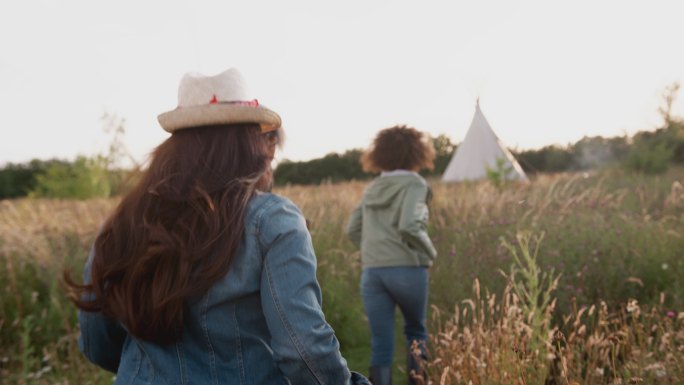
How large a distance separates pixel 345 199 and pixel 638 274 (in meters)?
5.72

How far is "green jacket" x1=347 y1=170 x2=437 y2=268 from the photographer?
3746 millimetres

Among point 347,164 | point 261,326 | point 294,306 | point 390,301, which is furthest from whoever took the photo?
point 347,164

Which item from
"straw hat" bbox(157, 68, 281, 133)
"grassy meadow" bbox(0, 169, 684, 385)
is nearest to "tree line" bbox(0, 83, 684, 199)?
"grassy meadow" bbox(0, 169, 684, 385)

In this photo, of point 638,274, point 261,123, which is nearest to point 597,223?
point 638,274

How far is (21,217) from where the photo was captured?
824cm

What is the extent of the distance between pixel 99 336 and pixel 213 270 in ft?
1.50

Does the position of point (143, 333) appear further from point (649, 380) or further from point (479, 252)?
Answer: point (479, 252)

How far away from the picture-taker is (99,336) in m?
1.66

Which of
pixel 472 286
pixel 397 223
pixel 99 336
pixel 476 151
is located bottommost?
pixel 472 286

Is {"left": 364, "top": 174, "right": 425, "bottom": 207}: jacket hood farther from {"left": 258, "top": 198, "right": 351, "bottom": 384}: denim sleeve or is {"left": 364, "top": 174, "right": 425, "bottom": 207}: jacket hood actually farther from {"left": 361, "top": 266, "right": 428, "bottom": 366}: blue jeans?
{"left": 258, "top": 198, "right": 351, "bottom": 384}: denim sleeve

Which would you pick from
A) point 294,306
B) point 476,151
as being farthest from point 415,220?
point 476,151

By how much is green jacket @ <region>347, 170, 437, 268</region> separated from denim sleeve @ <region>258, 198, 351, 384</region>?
89.7 inches

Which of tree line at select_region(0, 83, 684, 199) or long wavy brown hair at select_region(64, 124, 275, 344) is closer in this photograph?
long wavy brown hair at select_region(64, 124, 275, 344)

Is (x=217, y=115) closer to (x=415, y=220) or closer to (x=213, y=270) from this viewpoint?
(x=213, y=270)
